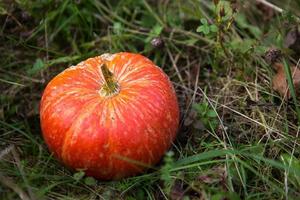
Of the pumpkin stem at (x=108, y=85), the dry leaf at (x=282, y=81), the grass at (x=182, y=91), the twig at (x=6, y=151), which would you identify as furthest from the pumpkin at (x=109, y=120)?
the dry leaf at (x=282, y=81)

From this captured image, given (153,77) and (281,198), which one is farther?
(153,77)

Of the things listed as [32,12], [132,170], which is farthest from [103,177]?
[32,12]

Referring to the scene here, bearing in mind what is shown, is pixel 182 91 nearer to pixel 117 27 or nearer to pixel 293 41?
pixel 117 27

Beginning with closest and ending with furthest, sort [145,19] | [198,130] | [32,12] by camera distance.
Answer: [198,130] < [32,12] < [145,19]

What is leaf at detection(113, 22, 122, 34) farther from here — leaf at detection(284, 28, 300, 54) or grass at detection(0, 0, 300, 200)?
leaf at detection(284, 28, 300, 54)

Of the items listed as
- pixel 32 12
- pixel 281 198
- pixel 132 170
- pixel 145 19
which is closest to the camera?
pixel 281 198

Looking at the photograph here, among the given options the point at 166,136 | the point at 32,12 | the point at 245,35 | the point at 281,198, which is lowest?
the point at 281,198

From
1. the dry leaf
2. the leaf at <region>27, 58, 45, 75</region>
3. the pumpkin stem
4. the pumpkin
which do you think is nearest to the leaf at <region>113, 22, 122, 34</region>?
the leaf at <region>27, 58, 45, 75</region>

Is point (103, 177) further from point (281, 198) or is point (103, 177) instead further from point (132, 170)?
point (281, 198)
